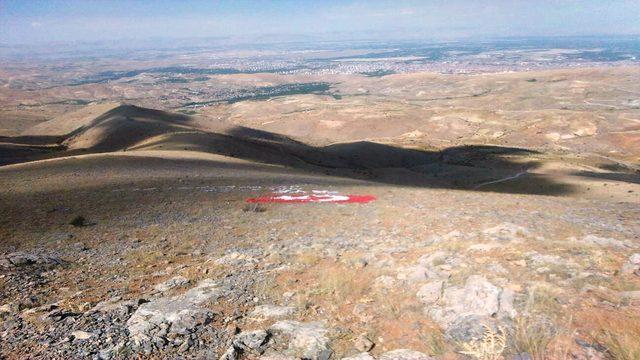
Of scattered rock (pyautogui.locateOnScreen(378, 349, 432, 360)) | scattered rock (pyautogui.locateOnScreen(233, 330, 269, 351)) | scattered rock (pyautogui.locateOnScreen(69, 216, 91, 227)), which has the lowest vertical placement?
scattered rock (pyautogui.locateOnScreen(69, 216, 91, 227))

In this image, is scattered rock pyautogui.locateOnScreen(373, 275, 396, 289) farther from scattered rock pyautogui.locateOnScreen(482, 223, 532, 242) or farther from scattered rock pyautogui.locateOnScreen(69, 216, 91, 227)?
scattered rock pyautogui.locateOnScreen(69, 216, 91, 227)

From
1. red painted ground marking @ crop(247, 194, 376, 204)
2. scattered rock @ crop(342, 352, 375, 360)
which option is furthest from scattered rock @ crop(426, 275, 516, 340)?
red painted ground marking @ crop(247, 194, 376, 204)

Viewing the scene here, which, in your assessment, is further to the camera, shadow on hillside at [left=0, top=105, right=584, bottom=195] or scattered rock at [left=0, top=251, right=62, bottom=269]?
shadow on hillside at [left=0, top=105, right=584, bottom=195]

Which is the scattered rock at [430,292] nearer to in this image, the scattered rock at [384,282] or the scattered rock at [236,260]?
the scattered rock at [384,282]

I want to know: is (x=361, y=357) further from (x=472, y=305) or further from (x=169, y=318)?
(x=169, y=318)

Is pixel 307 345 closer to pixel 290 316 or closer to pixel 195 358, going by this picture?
pixel 290 316

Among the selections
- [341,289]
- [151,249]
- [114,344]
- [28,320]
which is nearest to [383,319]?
[341,289]
